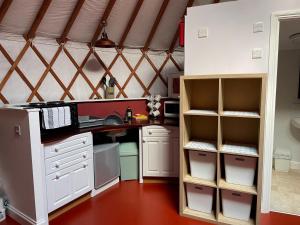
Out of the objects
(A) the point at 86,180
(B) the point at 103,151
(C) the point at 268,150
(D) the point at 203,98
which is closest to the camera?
(C) the point at 268,150

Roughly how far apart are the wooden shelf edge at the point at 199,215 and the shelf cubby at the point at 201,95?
3.39ft

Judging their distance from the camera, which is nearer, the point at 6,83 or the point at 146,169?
the point at 6,83

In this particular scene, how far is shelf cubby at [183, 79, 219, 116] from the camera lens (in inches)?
95.3

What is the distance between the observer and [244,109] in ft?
7.68

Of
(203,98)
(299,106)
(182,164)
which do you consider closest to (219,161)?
(182,164)

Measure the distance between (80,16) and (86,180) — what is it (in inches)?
81.2

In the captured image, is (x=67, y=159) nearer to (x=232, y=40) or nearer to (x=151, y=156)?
→ (x=151, y=156)

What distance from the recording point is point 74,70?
11.1ft

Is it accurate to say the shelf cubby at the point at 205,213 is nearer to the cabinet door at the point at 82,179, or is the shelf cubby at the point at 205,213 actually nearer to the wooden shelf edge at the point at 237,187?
the wooden shelf edge at the point at 237,187

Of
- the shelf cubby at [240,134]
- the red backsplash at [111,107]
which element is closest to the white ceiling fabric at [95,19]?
the red backsplash at [111,107]

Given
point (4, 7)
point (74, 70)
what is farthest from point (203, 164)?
point (4, 7)

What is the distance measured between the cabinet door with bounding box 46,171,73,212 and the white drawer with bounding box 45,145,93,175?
74 mm

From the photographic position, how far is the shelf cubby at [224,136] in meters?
2.13

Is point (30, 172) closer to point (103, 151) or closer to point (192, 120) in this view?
point (103, 151)
